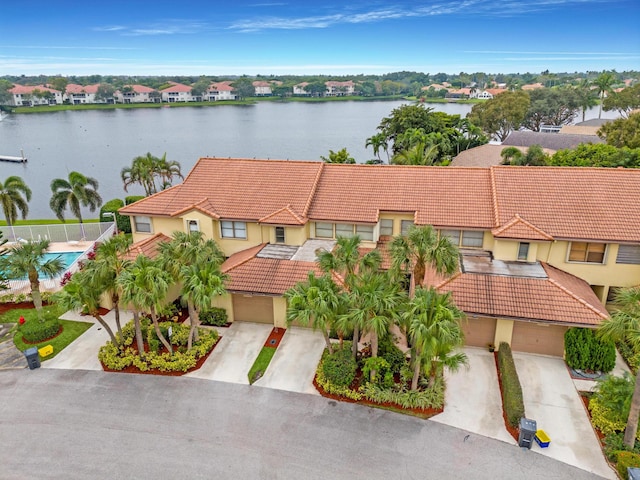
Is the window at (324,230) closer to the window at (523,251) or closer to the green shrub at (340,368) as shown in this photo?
the green shrub at (340,368)

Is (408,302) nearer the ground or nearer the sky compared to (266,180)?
nearer the ground

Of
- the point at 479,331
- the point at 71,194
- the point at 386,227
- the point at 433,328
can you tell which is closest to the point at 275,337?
the point at 386,227

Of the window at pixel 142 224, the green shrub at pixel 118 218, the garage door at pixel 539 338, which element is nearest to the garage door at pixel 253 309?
the window at pixel 142 224

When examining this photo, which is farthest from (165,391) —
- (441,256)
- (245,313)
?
(441,256)

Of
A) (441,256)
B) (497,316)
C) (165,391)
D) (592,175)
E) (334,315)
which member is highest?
(592,175)

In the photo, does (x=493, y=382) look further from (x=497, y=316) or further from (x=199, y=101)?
(x=199, y=101)

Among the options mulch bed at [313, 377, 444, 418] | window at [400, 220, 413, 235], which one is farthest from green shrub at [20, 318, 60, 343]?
window at [400, 220, 413, 235]

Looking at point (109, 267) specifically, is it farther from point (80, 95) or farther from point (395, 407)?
point (80, 95)
